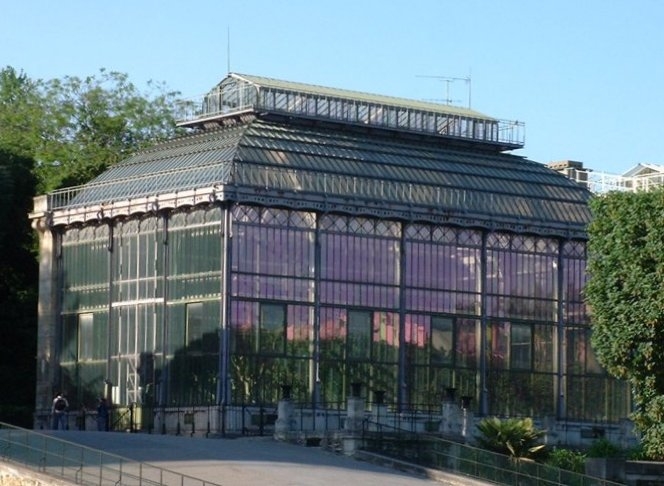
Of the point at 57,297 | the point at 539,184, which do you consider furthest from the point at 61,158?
the point at 539,184

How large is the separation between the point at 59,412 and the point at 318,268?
409 inches

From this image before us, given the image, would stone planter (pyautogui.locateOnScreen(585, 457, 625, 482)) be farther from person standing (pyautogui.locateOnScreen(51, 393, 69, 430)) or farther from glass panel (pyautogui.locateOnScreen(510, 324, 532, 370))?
person standing (pyautogui.locateOnScreen(51, 393, 69, 430))

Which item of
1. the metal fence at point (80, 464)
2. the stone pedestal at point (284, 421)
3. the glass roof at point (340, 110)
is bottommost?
the metal fence at point (80, 464)

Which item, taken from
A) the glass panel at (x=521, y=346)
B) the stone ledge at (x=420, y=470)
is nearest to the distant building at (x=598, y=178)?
the glass panel at (x=521, y=346)

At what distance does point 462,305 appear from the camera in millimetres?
70250

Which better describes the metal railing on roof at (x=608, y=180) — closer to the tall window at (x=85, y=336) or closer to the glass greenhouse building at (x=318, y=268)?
the glass greenhouse building at (x=318, y=268)

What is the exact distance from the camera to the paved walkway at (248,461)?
164 feet

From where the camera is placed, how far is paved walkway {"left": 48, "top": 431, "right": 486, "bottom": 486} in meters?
49.9

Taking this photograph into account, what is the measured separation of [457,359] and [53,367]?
1499cm

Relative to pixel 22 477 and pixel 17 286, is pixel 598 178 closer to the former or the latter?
pixel 17 286

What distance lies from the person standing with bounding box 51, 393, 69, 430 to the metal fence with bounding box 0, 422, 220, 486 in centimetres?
1677

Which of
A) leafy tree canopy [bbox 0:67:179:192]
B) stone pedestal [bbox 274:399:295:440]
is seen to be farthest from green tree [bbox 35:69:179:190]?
stone pedestal [bbox 274:399:295:440]

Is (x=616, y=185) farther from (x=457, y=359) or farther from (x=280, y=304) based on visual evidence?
(x=280, y=304)

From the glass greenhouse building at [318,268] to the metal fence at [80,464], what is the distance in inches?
544
